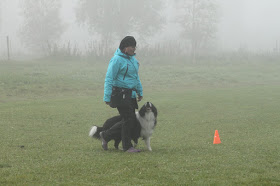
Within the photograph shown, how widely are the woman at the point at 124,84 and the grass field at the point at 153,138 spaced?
67 cm

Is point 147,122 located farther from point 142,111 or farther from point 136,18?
point 136,18

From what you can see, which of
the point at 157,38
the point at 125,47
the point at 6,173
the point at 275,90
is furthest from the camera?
the point at 157,38

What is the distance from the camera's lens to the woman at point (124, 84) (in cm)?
811

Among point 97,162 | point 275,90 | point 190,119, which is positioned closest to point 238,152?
point 97,162

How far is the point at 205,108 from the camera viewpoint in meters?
18.5

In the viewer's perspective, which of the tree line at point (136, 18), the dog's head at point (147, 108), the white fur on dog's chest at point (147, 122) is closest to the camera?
the dog's head at point (147, 108)

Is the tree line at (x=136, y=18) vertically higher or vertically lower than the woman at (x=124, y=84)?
higher

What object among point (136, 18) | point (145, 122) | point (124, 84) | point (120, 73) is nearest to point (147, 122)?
point (145, 122)

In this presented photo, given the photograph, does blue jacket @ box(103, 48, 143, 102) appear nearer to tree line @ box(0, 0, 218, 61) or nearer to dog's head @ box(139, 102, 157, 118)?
dog's head @ box(139, 102, 157, 118)

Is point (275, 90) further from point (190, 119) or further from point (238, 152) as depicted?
point (238, 152)

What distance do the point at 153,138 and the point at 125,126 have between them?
279 centimetres

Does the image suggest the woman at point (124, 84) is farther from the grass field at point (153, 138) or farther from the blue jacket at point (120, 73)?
the grass field at point (153, 138)

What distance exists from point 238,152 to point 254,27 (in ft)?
318

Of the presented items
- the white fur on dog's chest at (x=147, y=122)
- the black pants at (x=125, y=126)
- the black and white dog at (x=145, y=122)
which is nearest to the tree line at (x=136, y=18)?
the black pants at (x=125, y=126)
